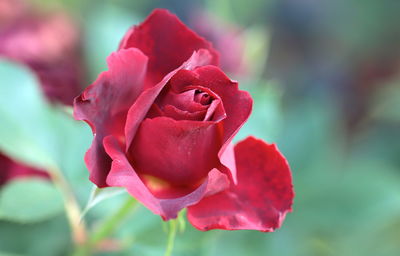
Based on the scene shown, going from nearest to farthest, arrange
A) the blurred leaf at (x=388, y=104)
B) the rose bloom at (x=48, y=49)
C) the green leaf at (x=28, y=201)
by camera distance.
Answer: the green leaf at (x=28, y=201) < the rose bloom at (x=48, y=49) < the blurred leaf at (x=388, y=104)

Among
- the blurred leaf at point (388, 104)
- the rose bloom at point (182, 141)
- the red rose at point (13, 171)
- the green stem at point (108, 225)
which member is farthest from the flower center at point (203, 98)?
the blurred leaf at point (388, 104)

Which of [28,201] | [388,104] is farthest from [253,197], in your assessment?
[388,104]

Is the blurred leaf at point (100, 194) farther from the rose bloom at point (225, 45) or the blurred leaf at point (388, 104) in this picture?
the blurred leaf at point (388, 104)

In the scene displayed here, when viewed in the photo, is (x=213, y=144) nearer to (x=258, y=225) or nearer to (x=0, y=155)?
(x=258, y=225)

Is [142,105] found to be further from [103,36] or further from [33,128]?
[103,36]

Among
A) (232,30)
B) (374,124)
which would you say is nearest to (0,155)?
(232,30)

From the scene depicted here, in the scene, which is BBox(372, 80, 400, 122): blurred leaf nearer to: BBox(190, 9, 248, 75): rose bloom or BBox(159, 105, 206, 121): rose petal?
BBox(190, 9, 248, 75): rose bloom
